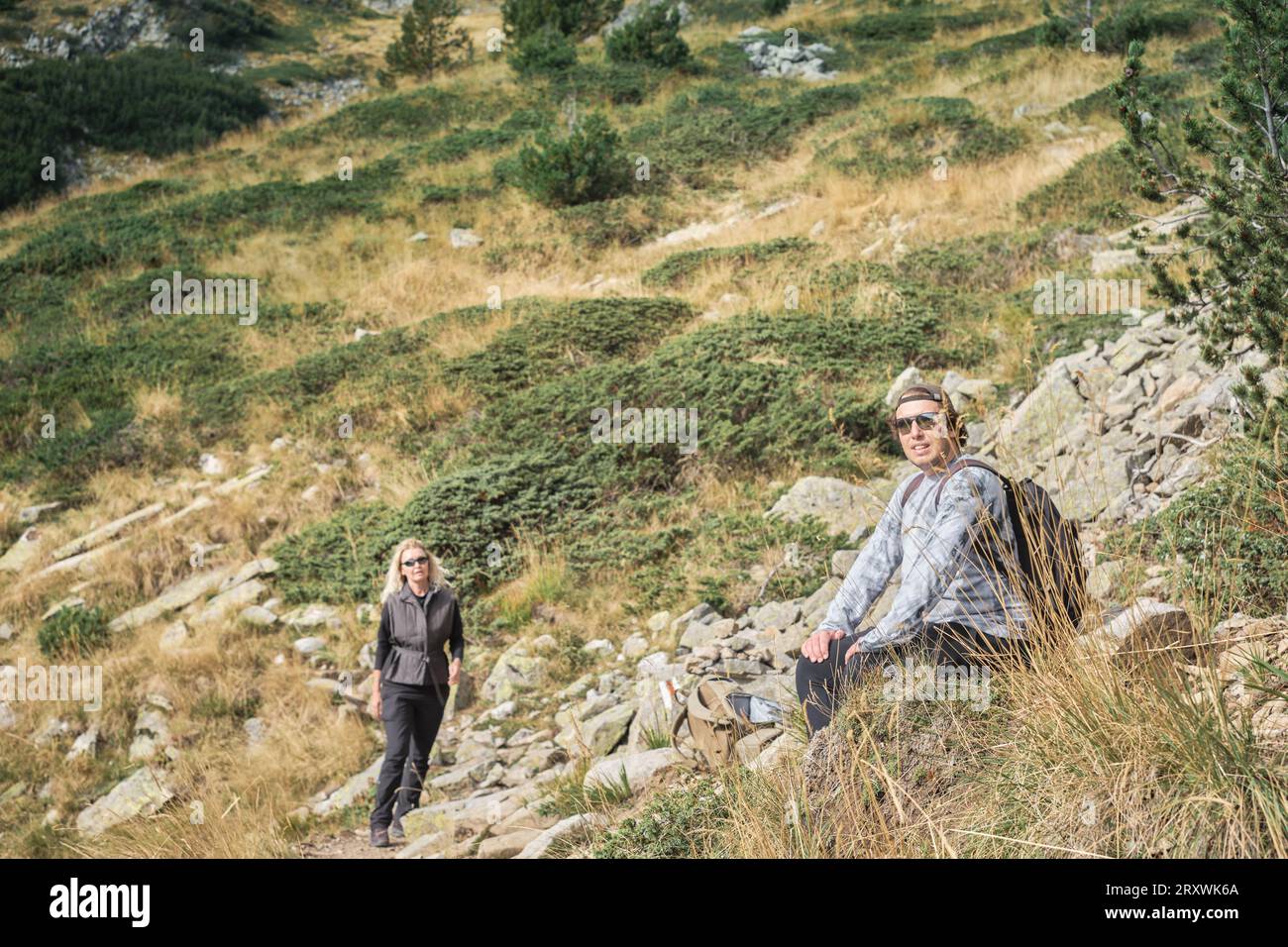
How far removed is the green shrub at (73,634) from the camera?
8.35 meters

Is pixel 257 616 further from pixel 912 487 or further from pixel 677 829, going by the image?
pixel 912 487

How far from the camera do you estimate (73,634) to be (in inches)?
332

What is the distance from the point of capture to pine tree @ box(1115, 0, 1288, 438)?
15.0 ft

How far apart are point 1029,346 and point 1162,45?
46.0 ft

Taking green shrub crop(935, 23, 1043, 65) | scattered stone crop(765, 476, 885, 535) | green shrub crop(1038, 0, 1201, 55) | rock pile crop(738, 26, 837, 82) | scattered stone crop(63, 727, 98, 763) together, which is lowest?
scattered stone crop(63, 727, 98, 763)

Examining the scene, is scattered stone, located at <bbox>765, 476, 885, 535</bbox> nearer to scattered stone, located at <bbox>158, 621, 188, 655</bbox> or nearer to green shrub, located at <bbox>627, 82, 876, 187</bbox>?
scattered stone, located at <bbox>158, 621, 188, 655</bbox>

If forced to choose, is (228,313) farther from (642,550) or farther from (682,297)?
(642,550)

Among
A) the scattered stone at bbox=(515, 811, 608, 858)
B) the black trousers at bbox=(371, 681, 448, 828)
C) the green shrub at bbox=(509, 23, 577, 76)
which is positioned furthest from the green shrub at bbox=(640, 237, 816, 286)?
the green shrub at bbox=(509, 23, 577, 76)

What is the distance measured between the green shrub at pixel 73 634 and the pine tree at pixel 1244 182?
337 inches

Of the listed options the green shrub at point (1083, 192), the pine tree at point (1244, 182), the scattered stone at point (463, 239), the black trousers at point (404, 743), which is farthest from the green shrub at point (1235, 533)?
the scattered stone at point (463, 239)

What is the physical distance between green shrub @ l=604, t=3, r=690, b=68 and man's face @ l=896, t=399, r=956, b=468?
→ 924 inches

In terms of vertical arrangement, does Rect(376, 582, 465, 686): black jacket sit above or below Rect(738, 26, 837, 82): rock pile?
below

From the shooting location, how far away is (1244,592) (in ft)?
13.3

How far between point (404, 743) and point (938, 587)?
3.68 metres
